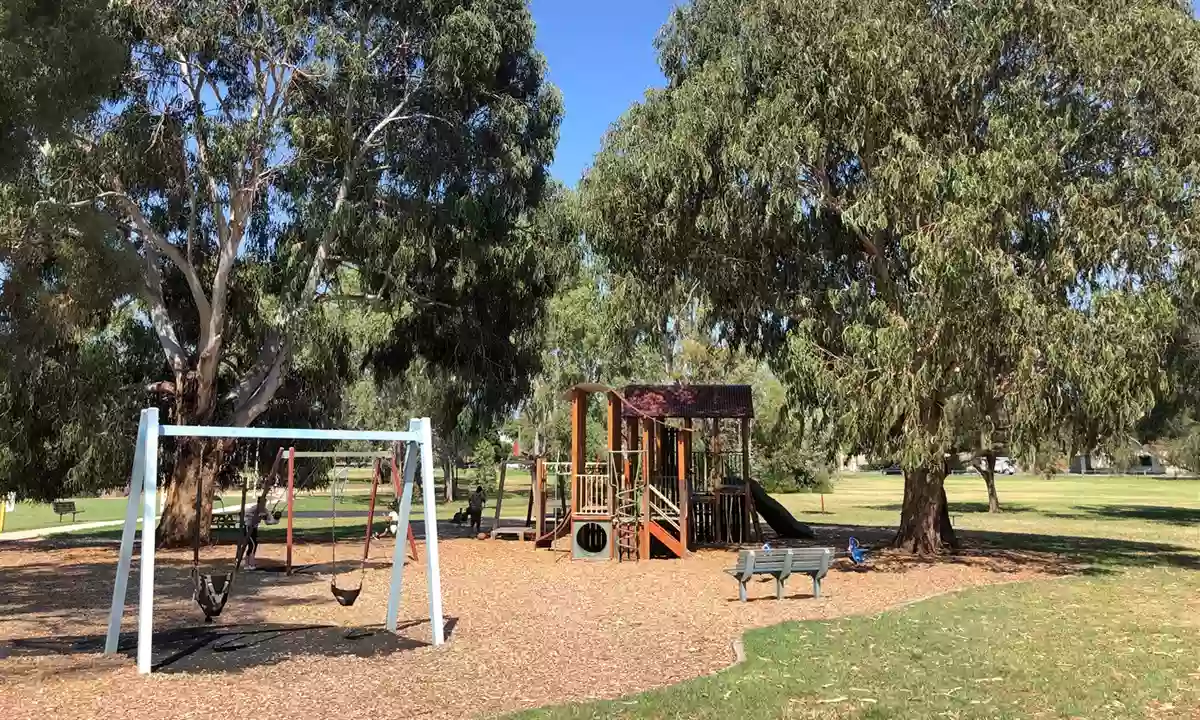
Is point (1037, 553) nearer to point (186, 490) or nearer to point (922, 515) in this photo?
point (922, 515)

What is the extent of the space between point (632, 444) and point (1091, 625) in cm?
1158

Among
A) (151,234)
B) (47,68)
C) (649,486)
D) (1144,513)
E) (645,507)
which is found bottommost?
(1144,513)

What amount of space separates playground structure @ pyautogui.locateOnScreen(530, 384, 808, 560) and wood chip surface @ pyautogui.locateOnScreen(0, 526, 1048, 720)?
1.03m

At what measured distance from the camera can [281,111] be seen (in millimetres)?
19016

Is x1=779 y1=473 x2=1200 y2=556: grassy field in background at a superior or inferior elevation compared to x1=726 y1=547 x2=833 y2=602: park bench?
inferior

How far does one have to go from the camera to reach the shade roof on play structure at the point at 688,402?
728 inches

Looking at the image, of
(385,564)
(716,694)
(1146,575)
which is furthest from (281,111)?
(1146,575)

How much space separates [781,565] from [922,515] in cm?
675

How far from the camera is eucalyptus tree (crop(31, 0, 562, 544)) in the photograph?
18.0 m

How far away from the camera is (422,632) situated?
932 cm

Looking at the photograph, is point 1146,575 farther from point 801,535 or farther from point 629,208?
point 629,208

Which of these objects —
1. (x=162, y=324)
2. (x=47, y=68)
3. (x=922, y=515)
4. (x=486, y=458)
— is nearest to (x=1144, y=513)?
(x=922, y=515)

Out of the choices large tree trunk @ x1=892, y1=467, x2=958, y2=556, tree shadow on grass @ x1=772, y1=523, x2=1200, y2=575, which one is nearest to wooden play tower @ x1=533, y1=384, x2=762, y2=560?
tree shadow on grass @ x1=772, y1=523, x2=1200, y2=575

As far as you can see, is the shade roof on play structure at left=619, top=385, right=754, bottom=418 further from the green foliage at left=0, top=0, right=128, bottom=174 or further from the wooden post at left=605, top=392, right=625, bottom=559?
the green foliage at left=0, top=0, right=128, bottom=174
